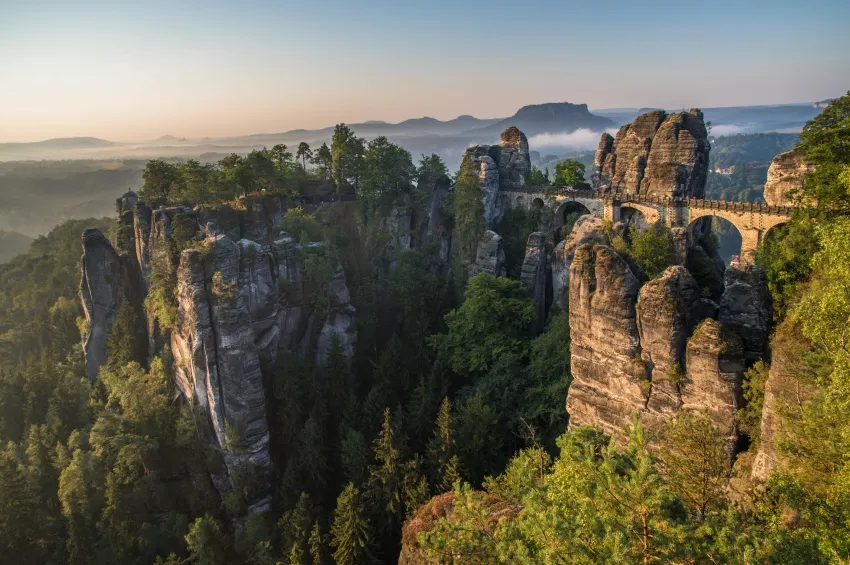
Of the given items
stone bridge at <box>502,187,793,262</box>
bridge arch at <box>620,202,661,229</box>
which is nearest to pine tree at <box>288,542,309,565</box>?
stone bridge at <box>502,187,793,262</box>

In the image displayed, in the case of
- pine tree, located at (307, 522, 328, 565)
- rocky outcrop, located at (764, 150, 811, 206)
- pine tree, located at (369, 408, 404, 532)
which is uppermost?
rocky outcrop, located at (764, 150, 811, 206)

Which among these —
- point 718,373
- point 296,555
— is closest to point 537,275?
point 718,373

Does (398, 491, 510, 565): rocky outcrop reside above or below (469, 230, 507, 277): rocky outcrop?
below

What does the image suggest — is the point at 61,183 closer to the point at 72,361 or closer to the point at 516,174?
the point at 72,361

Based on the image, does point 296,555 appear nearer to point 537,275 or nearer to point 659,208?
point 537,275

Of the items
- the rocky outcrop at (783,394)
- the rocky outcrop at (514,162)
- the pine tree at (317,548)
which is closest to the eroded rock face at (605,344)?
the rocky outcrop at (783,394)

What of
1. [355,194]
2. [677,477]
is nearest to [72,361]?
[355,194]

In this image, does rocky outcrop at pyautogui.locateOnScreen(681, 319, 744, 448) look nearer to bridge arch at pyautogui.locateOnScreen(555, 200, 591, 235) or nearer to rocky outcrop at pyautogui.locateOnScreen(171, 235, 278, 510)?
rocky outcrop at pyautogui.locateOnScreen(171, 235, 278, 510)
